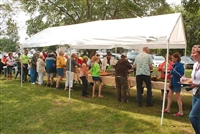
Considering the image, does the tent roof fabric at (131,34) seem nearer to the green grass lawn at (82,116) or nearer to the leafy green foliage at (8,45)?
the green grass lawn at (82,116)

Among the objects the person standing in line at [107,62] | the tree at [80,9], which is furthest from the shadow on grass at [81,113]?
the tree at [80,9]

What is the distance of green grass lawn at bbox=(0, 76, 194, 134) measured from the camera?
4586 millimetres

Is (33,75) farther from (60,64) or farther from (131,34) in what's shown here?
(131,34)

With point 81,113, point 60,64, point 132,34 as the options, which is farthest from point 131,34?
point 60,64

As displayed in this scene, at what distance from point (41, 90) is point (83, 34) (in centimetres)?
334

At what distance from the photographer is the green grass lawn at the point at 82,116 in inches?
181

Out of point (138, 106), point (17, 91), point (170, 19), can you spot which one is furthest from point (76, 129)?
point (17, 91)

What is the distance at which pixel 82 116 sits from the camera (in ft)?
17.6

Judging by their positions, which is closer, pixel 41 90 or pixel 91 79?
pixel 91 79

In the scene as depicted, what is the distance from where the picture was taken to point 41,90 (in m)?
8.53

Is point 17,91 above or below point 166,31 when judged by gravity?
below

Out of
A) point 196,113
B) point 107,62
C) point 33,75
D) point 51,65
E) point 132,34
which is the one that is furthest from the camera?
point 33,75

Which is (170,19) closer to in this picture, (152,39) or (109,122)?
(152,39)

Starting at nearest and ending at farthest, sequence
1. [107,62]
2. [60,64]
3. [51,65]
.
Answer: [60,64]
[51,65]
[107,62]
